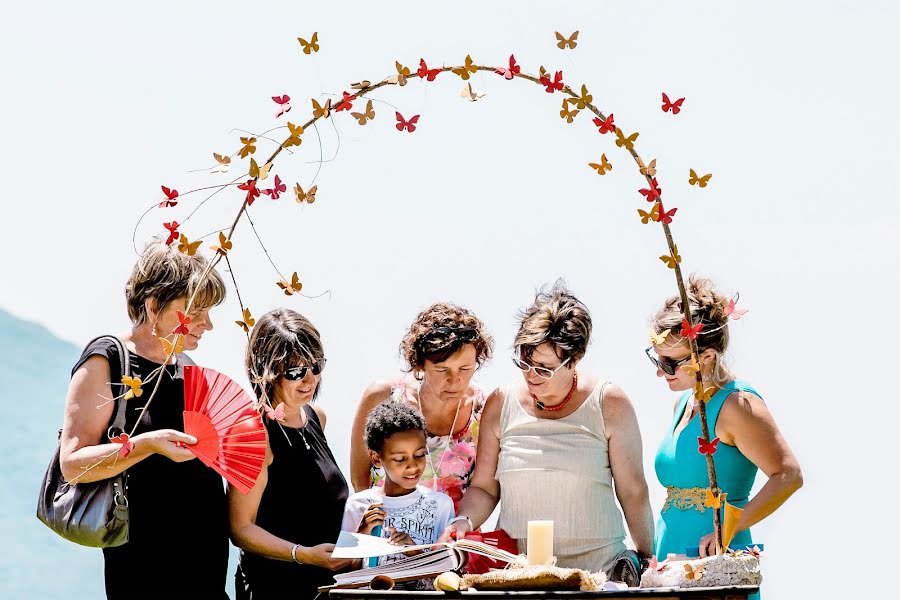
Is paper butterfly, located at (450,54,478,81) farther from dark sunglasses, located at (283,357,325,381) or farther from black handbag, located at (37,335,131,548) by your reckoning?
black handbag, located at (37,335,131,548)

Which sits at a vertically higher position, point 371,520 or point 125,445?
point 125,445

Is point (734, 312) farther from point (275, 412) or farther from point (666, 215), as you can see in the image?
point (275, 412)

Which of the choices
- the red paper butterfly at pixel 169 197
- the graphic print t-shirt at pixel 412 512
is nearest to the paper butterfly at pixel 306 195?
the red paper butterfly at pixel 169 197

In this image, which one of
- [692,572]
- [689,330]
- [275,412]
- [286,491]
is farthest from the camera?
[286,491]

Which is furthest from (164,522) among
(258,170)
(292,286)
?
(258,170)

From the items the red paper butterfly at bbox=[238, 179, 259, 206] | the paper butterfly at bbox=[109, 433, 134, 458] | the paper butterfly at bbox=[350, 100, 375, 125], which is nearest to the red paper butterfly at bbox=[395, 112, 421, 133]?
the paper butterfly at bbox=[350, 100, 375, 125]

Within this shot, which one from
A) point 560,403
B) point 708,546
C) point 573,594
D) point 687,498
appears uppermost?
point 560,403

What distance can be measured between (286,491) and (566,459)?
3.74 feet

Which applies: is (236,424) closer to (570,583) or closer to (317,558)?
(317,558)

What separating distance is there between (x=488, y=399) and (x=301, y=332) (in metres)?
0.86

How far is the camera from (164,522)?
4684 mm

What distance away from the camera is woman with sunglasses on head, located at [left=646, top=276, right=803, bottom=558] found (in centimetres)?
461

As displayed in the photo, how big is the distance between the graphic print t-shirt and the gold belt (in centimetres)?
90

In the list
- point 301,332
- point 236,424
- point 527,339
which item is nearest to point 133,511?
point 236,424
